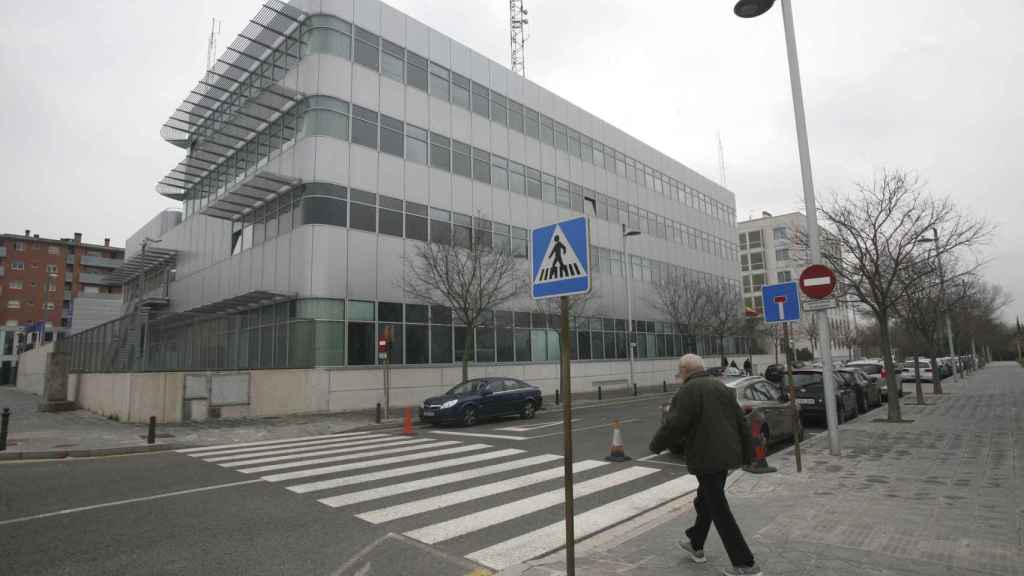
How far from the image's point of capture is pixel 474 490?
7.65 metres

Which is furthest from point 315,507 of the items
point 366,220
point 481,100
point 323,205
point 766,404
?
point 481,100

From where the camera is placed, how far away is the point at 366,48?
2398 centimetres

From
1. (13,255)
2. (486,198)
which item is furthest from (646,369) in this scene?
(13,255)

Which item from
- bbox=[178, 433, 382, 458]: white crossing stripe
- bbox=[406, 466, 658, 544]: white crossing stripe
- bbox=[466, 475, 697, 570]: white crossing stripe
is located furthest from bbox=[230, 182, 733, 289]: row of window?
bbox=[466, 475, 697, 570]: white crossing stripe

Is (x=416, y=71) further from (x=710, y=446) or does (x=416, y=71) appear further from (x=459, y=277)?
(x=710, y=446)

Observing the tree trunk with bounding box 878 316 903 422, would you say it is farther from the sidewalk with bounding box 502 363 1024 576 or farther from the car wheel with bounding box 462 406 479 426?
the car wheel with bounding box 462 406 479 426

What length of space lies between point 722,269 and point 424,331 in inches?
1359

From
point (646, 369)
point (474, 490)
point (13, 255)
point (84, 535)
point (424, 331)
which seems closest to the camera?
point (84, 535)

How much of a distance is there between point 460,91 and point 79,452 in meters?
22.1

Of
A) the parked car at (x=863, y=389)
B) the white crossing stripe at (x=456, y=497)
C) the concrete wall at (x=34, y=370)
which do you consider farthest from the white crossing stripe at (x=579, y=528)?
the concrete wall at (x=34, y=370)

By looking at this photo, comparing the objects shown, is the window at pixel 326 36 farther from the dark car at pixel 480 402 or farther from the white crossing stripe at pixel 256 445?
the white crossing stripe at pixel 256 445

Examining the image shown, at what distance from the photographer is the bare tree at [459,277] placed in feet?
69.6

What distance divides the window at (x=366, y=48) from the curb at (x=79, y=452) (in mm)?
17420

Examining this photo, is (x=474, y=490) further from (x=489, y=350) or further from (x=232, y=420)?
(x=489, y=350)
